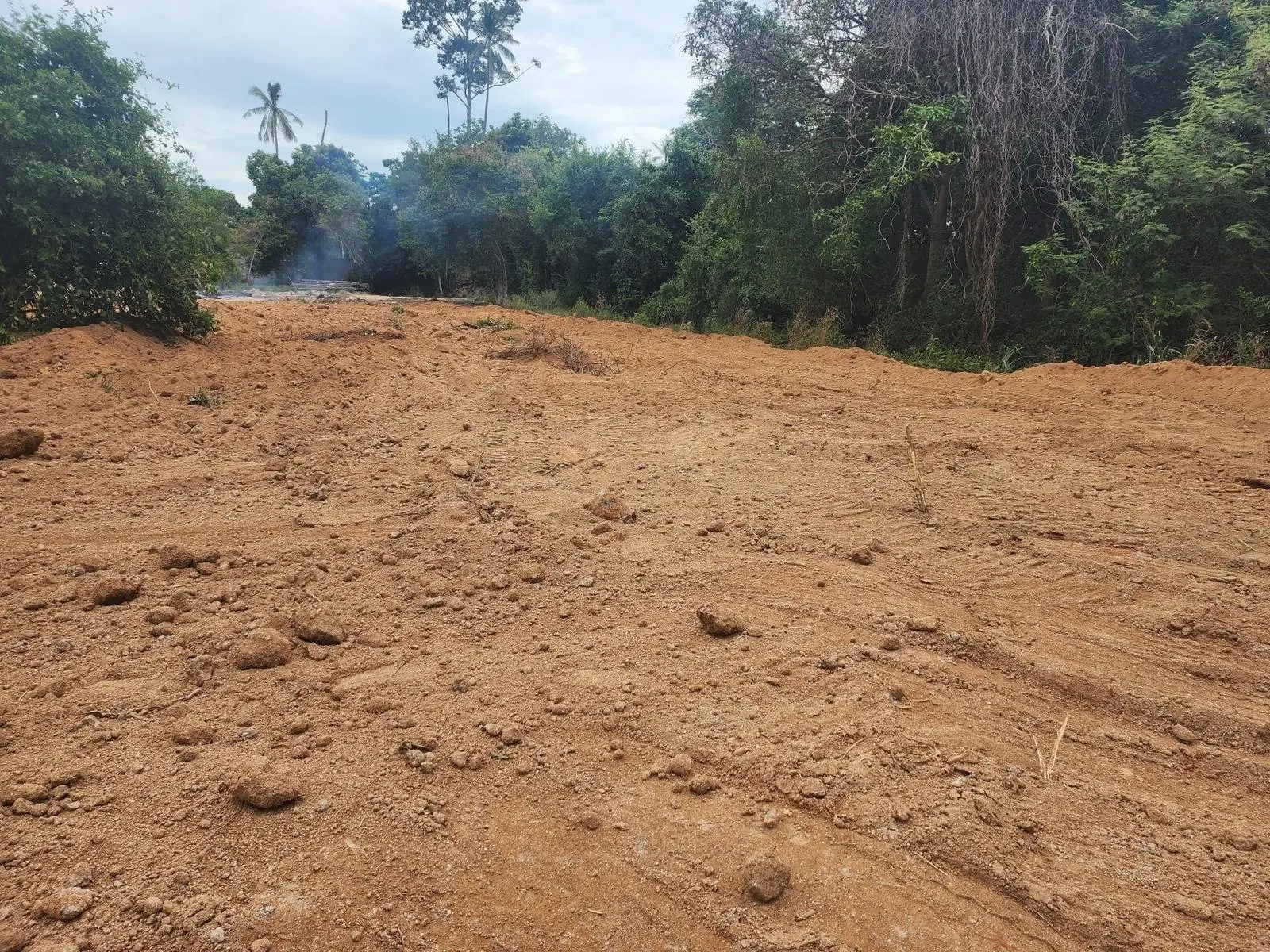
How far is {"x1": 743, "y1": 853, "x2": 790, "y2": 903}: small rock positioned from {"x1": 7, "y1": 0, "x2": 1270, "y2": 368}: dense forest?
7242 millimetres

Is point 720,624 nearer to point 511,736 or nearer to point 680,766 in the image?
point 680,766

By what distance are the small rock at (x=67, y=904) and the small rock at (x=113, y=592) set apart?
152cm

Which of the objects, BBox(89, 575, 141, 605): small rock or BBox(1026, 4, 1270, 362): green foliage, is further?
BBox(1026, 4, 1270, 362): green foliage

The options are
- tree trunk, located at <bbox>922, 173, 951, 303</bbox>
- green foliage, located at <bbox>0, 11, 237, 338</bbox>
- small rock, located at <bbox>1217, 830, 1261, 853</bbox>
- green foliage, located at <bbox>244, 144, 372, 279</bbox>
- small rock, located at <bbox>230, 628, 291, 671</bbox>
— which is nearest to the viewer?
small rock, located at <bbox>1217, 830, 1261, 853</bbox>

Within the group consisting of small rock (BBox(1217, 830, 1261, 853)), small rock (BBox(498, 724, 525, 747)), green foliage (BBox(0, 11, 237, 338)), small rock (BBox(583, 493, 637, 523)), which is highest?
green foliage (BBox(0, 11, 237, 338))

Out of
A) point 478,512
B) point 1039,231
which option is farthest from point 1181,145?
point 478,512

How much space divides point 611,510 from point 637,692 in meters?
1.46

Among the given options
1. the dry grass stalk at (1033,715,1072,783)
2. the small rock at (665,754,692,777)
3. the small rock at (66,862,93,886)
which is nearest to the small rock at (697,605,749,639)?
the small rock at (665,754,692,777)

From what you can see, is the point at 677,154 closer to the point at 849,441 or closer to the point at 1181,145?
the point at 1181,145

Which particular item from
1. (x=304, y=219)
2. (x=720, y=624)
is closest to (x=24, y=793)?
(x=720, y=624)

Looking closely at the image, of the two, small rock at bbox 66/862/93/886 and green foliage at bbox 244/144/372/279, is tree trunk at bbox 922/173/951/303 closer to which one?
small rock at bbox 66/862/93/886

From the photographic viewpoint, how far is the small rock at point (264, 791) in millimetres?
1901

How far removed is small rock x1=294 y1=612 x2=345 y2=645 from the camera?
268 cm

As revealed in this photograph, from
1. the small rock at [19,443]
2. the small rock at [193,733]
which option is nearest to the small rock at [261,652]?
the small rock at [193,733]
